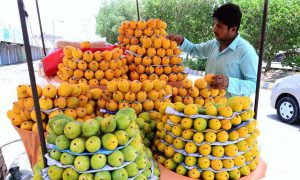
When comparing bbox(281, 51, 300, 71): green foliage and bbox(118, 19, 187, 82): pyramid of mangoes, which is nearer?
bbox(118, 19, 187, 82): pyramid of mangoes

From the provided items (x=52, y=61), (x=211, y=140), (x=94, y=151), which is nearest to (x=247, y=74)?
(x=211, y=140)

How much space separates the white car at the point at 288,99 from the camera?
18.2 feet

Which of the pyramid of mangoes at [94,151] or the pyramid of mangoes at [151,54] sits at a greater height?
the pyramid of mangoes at [151,54]

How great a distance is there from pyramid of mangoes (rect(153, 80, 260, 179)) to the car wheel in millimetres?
4646

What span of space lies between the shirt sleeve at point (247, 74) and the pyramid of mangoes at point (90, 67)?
122 cm

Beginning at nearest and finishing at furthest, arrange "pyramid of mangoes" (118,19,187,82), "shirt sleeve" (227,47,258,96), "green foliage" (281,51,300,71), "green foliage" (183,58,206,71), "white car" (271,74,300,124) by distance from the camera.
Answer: "shirt sleeve" (227,47,258,96) < "pyramid of mangoes" (118,19,187,82) < "white car" (271,74,300,124) < "green foliage" (281,51,300,71) < "green foliage" (183,58,206,71)

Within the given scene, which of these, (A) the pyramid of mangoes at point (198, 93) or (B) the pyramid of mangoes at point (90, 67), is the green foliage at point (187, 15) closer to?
(B) the pyramid of mangoes at point (90, 67)

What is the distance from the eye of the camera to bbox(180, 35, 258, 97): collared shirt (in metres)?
2.35

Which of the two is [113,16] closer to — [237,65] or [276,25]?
[276,25]

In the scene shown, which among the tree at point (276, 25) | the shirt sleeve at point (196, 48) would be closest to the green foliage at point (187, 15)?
the tree at point (276, 25)

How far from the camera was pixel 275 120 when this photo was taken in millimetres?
6238

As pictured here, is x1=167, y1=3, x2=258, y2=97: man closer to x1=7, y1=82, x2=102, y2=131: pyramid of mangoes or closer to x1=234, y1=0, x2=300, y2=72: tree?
x1=7, y1=82, x2=102, y2=131: pyramid of mangoes

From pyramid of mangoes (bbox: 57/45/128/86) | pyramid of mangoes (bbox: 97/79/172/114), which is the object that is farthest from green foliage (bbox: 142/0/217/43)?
pyramid of mangoes (bbox: 97/79/172/114)

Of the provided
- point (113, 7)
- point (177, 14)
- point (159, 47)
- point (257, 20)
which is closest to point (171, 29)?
point (177, 14)
